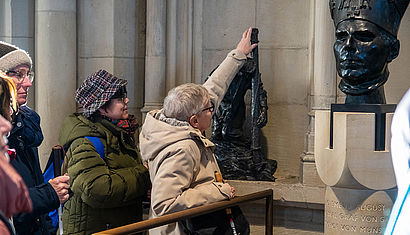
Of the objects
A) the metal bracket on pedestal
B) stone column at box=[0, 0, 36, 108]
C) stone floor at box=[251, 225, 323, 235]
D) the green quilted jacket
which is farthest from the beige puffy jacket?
stone column at box=[0, 0, 36, 108]

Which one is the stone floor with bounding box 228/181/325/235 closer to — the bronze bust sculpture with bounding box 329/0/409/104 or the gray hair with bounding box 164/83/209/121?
the bronze bust sculpture with bounding box 329/0/409/104

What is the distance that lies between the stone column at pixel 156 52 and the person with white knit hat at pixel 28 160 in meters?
2.09

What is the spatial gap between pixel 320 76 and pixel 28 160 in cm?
233

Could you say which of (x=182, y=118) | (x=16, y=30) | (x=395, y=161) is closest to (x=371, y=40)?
(x=182, y=118)

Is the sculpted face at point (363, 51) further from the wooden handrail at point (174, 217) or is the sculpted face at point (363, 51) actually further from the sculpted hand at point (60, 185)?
the sculpted hand at point (60, 185)

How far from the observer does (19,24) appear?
5145 millimetres

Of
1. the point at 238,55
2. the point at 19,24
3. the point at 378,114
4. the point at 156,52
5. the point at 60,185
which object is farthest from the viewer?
the point at 19,24

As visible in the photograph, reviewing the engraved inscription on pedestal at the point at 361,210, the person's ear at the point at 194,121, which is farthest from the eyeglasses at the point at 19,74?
the engraved inscription on pedestal at the point at 361,210

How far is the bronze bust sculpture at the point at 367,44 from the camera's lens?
3092 millimetres

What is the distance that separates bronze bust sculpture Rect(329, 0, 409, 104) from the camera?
10.1 ft

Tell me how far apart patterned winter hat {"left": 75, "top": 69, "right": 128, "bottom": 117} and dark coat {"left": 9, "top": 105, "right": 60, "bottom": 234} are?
1.49ft

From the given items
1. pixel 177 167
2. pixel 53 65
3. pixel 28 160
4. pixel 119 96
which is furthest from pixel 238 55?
pixel 53 65

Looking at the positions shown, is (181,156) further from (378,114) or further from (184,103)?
(378,114)

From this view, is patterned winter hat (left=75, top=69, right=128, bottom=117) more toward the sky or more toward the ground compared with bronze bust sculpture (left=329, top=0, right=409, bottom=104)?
more toward the ground
